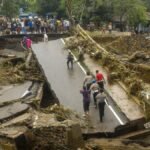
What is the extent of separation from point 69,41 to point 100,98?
1497cm

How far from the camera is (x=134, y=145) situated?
59.4 feet

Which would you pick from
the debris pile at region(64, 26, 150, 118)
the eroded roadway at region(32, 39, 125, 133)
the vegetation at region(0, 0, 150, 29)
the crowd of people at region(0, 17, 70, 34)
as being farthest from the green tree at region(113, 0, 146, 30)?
the eroded roadway at region(32, 39, 125, 133)

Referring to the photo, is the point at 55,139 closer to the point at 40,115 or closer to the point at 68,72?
the point at 40,115

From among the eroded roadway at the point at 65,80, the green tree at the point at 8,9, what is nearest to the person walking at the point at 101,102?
the eroded roadway at the point at 65,80

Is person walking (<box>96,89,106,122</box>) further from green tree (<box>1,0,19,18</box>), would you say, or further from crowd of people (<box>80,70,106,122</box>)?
green tree (<box>1,0,19,18</box>)

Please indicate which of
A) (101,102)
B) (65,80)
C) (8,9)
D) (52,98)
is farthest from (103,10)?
(101,102)

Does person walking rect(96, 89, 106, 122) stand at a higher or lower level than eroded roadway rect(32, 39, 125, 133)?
higher

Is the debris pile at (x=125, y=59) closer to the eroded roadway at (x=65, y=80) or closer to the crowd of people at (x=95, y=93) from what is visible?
the eroded roadway at (x=65, y=80)

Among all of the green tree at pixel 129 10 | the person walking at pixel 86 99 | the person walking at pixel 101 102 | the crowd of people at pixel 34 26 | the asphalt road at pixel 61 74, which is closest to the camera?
the person walking at pixel 101 102

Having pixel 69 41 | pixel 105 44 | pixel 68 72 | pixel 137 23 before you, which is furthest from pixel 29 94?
pixel 137 23

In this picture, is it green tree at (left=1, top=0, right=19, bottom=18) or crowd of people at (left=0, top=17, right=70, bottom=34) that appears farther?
green tree at (left=1, top=0, right=19, bottom=18)

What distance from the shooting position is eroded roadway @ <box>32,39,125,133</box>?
20.0 m

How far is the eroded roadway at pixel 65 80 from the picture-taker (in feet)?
65.8

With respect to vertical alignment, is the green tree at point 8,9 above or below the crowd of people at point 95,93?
above
